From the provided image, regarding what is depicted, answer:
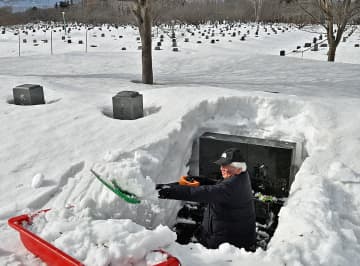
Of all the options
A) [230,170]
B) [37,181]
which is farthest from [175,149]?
[230,170]

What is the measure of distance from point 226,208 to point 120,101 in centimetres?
376

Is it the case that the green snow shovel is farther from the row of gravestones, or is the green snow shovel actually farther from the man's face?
the row of gravestones

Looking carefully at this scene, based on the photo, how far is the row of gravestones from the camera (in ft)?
21.4

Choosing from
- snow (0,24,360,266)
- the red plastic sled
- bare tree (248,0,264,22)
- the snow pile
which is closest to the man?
snow (0,24,360,266)

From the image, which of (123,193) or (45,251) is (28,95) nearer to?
(123,193)

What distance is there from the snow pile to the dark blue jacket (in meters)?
0.53

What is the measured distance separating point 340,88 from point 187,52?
32.0ft

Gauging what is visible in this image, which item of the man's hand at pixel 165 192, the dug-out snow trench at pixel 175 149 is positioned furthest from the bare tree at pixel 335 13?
the man's hand at pixel 165 192

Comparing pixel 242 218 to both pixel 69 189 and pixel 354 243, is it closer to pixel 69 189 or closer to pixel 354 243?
pixel 354 243

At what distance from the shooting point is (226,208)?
11.1ft

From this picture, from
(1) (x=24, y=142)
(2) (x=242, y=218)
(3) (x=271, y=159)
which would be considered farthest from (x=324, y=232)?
(1) (x=24, y=142)

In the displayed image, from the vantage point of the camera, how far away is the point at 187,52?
1830 centimetres

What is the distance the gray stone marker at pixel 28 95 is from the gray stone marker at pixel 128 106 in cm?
177

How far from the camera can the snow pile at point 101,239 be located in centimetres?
242
